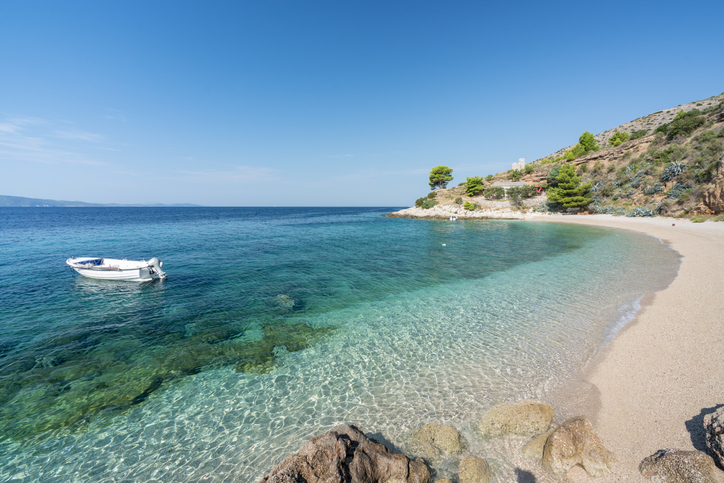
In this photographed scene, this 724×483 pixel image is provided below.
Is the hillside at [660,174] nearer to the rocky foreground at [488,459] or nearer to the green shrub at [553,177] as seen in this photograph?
the green shrub at [553,177]

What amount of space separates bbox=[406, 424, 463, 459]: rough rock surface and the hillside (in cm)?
4526

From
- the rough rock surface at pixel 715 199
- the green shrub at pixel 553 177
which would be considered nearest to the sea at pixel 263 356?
the rough rock surface at pixel 715 199

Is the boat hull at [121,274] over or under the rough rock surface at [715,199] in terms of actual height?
under

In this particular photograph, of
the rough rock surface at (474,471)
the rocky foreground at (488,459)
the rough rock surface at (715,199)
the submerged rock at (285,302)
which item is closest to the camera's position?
the rocky foreground at (488,459)

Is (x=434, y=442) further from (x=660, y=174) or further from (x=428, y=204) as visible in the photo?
(x=428, y=204)

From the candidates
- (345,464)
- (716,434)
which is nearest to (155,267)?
(345,464)

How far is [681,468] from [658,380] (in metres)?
3.56

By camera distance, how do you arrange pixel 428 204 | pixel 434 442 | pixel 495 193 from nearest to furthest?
pixel 434 442 → pixel 495 193 → pixel 428 204

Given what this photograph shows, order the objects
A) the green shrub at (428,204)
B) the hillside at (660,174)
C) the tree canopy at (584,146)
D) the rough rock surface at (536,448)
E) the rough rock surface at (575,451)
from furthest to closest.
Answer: the green shrub at (428,204) < the tree canopy at (584,146) < the hillside at (660,174) < the rough rock surface at (536,448) < the rough rock surface at (575,451)

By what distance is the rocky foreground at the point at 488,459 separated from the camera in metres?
3.84

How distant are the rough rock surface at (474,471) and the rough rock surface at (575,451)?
1.00m

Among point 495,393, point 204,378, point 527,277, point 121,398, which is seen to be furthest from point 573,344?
point 121,398

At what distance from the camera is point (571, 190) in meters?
53.6

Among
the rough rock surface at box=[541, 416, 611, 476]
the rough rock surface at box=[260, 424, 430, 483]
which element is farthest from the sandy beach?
the rough rock surface at box=[260, 424, 430, 483]
